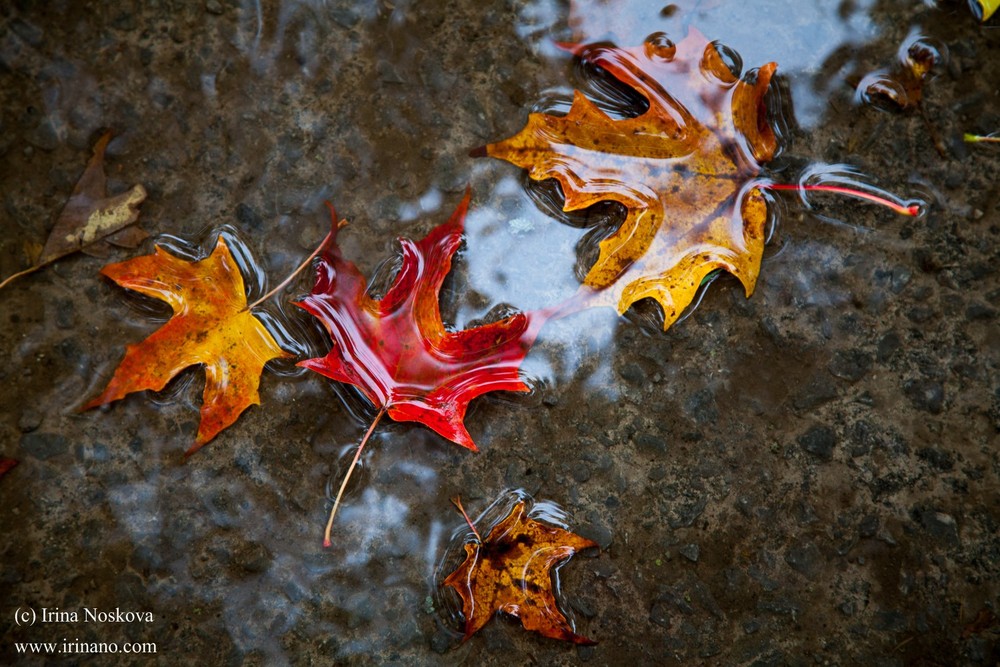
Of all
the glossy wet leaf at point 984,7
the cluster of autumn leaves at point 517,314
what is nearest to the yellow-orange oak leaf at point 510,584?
the cluster of autumn leaves at point 517,314

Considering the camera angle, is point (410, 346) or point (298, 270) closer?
point (410, 346)

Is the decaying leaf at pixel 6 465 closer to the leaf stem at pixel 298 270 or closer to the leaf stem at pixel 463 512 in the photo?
the leaf stem at pixel 298 270

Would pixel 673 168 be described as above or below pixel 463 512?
above

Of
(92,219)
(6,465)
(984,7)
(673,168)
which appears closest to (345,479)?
(6,465)

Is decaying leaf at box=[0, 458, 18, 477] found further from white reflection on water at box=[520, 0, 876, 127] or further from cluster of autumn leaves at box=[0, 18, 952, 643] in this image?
white reflection on water at box=[520, 0, 876, 127]

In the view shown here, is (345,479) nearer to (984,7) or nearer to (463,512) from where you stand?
(463,512)

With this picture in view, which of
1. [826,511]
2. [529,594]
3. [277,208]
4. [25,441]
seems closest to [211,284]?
[277,208]

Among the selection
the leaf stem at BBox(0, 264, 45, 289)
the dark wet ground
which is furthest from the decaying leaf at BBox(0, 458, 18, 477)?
the leaf stem at BBox(0, 264, 45, 289)
